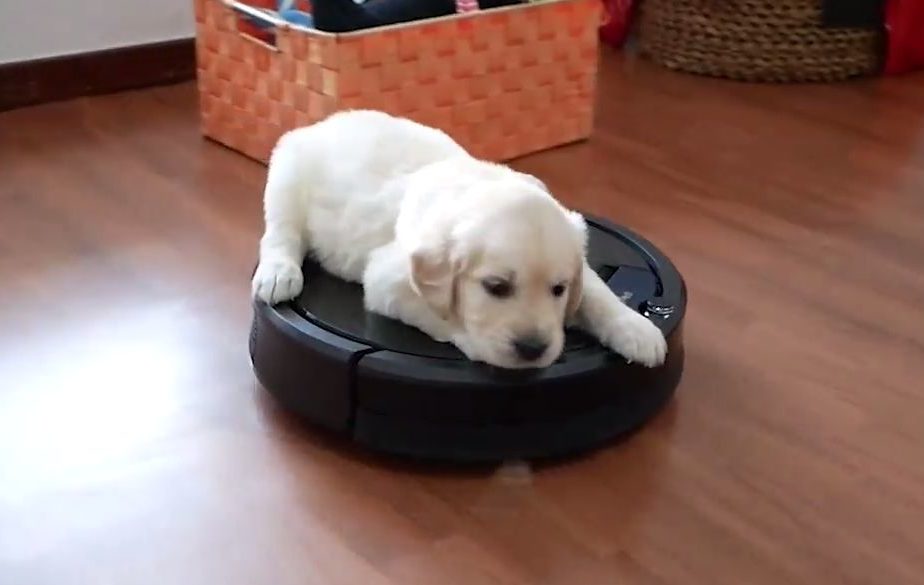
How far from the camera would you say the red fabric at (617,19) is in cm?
322

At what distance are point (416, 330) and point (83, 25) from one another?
157cm

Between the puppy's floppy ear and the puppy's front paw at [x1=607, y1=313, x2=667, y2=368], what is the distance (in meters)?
0.20

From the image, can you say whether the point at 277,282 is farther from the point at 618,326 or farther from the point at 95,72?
the point at 95,72

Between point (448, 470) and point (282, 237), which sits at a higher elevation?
point (282, 237)

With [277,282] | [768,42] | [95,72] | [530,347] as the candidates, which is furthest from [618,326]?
[768,42]

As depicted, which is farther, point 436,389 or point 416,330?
point 416,330

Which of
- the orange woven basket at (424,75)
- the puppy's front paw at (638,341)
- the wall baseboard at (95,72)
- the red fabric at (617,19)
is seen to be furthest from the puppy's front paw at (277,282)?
the red fabric at (617,19)

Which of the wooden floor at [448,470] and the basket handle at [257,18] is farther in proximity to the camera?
the basket handle at [257,18]

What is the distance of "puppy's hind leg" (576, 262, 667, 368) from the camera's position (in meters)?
1.43

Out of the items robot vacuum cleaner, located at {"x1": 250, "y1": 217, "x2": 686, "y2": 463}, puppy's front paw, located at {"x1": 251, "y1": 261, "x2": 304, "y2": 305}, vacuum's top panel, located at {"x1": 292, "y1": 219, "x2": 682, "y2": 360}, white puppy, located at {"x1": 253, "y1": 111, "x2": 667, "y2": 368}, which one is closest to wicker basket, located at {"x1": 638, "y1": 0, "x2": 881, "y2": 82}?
vacuum's top panel, located at {"x1": 292, "y1": 219, "x2": 682, "y2": 360}

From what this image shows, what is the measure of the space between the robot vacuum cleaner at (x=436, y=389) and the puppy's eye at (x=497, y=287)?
0.09 metres

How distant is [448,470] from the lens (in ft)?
4.67

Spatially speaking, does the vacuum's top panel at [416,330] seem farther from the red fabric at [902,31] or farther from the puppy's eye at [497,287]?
the red fabric at [902,31]

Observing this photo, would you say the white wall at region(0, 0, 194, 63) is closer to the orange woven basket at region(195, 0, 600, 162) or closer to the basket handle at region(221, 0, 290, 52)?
the orange woven basket at region(195, 0, 600, 162)
